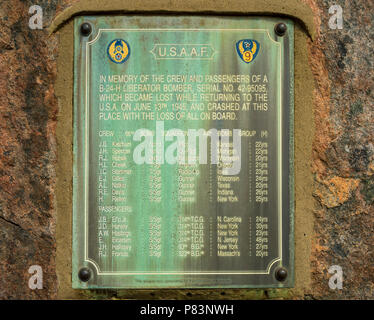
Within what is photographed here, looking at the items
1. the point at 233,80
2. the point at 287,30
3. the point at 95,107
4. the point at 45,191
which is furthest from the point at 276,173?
the point at 45,191

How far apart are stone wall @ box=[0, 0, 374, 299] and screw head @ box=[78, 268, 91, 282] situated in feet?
0.44

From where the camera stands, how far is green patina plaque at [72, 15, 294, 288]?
10.1 feet

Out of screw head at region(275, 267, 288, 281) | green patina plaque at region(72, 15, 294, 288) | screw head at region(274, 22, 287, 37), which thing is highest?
screw head at region(274, 22, 287, 37)

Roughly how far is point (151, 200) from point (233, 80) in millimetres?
839

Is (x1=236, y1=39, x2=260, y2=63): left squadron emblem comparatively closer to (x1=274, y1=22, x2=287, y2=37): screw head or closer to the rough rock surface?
(x1=274, y1=22, x2=287, y2=37): screw head

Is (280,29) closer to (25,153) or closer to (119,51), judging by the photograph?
(119,51)

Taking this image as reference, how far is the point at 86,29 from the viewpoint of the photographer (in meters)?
A: 3.12

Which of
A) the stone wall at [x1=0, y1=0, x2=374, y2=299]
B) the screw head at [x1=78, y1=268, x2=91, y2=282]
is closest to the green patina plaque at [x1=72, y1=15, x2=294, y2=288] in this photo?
the screw head at [x1=78, y1=268, x2=91, y2=282]

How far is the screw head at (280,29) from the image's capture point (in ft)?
10.2

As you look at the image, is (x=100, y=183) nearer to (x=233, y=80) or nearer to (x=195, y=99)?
(x=195, y=99)

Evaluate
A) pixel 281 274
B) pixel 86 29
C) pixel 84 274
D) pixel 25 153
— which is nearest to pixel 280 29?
pixel 86 29

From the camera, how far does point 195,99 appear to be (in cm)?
309

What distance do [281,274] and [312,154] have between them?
72 centimetres

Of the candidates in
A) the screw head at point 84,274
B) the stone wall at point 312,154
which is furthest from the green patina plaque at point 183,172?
the stone wall at point 312,154
